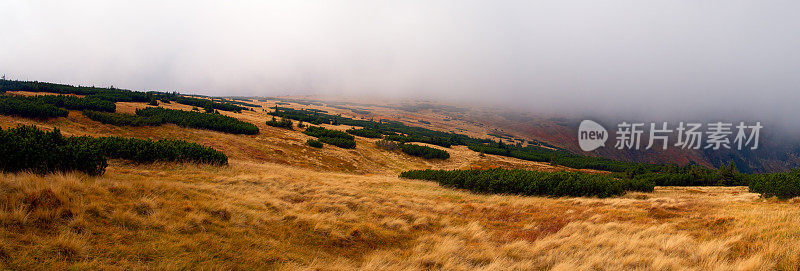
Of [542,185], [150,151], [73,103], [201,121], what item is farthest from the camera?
[201,121]

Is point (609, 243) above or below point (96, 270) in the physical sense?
below

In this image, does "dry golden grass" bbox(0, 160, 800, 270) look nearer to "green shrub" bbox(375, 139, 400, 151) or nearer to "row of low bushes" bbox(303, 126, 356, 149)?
"row of low bushes" bbox(303, 126, 356, 149)

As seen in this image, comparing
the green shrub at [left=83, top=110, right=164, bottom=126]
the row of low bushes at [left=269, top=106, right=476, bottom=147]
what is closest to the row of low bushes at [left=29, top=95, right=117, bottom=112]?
the green shrub at [left=83, top=110, right=164, bottom=126]

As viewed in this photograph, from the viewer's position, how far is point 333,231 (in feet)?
22.1

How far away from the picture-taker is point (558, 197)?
1384 cm

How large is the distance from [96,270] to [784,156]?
291 metres

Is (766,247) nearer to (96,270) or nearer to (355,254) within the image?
(355,254)

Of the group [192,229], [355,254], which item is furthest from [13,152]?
[355,254]

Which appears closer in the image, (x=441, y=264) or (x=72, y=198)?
(x=72, y=198)

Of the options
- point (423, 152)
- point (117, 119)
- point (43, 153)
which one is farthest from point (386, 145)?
point (43, 153)

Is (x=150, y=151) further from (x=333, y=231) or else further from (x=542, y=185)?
(x=542, y=185)

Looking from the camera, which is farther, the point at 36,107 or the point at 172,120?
the point at 172,120

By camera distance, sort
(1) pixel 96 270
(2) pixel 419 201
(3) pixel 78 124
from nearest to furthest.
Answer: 1. (1) pixel 96 270
2. (2) pixel 419 201
3. (3) pixel 78 124

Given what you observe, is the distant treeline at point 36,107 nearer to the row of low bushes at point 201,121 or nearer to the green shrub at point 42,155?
the row of low bushes at point 201,121
